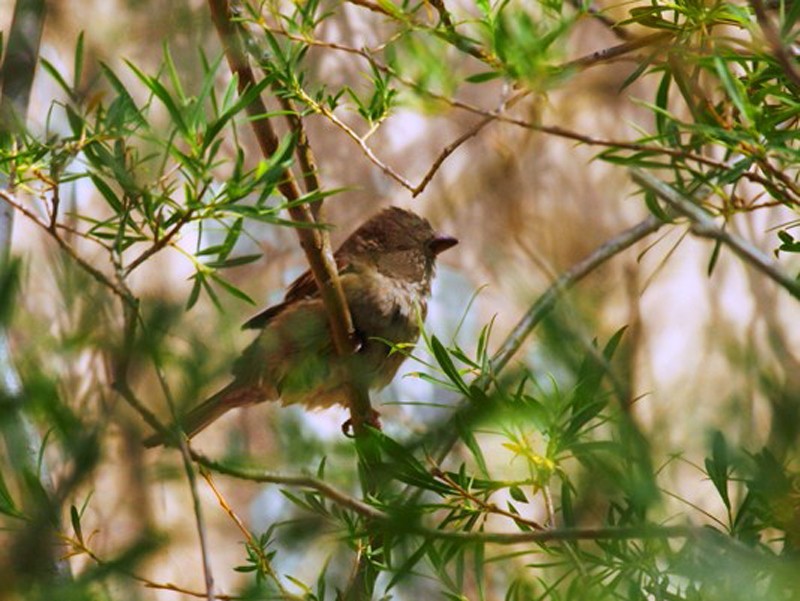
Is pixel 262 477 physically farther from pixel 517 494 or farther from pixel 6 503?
pixel 517 494

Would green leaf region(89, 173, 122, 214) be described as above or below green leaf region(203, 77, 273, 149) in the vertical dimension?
above

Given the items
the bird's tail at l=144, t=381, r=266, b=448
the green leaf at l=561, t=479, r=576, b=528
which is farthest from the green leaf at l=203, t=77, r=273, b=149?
the bird's tail at l=144, t=381, r=266, b=448

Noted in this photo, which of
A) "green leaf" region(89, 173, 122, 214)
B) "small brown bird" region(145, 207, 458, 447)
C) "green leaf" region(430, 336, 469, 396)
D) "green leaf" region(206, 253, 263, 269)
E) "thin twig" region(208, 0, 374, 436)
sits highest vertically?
"small brown bird" region(145, 207, 458, 447)

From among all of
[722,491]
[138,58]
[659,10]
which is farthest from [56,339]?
[138,58]

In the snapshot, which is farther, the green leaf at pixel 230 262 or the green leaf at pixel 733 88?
the green leaf at pixel 230 262

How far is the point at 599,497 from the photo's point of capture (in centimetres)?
80

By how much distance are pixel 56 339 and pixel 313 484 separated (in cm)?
17

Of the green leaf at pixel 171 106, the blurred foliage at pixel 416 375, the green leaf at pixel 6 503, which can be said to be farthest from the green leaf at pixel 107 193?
the green leaf at pixel 6 503

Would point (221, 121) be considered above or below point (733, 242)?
above

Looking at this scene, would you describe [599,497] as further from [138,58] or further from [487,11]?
[138,58]

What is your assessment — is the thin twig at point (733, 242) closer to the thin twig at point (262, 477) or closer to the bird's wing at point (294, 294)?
the thin twig at point (262, 477)

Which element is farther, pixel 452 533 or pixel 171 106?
pixel 171 106

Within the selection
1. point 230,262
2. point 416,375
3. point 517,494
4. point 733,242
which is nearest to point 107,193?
point 230,262

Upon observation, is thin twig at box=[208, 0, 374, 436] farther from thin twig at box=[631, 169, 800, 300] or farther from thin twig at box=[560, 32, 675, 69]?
thin twig at box=[631, 169, 800, 300]
